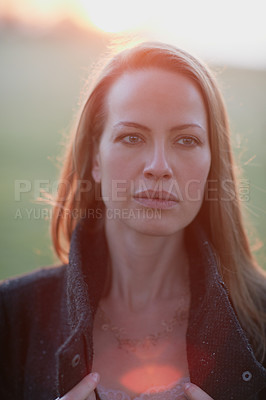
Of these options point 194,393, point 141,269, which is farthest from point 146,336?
point 194,393

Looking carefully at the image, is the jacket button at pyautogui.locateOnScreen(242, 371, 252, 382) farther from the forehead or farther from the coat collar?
the forehead

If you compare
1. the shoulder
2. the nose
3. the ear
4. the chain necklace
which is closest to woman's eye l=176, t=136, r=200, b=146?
the nose

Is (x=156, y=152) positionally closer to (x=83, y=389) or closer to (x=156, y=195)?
(x=156, y=195)

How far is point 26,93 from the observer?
54.4 ft

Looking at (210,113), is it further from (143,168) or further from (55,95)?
(55,95)

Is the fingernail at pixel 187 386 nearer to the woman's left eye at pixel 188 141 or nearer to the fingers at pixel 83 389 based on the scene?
the fingers at pixel 83 389

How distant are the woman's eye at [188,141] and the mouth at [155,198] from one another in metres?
0.27

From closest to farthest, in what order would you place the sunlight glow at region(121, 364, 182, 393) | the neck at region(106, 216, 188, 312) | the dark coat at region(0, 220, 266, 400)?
the dark coat at region(0, 220, 266, 400)
the sunlight glow at region(121, 364, 182, 393)
the neck at region(106, 216, 188, 312)

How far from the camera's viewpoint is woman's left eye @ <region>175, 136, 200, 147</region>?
6.62ft

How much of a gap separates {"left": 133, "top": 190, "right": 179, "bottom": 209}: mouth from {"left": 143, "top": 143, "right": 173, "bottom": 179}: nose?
8cm

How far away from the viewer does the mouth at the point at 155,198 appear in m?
1.96

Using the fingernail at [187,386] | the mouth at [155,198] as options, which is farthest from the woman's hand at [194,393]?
→ the mouth at [155,198]

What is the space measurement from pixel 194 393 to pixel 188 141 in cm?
118

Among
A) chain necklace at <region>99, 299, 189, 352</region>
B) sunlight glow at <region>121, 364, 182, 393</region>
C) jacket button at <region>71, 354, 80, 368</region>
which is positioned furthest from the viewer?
chain necklace at <region>99, 299, 189, 352</region>
